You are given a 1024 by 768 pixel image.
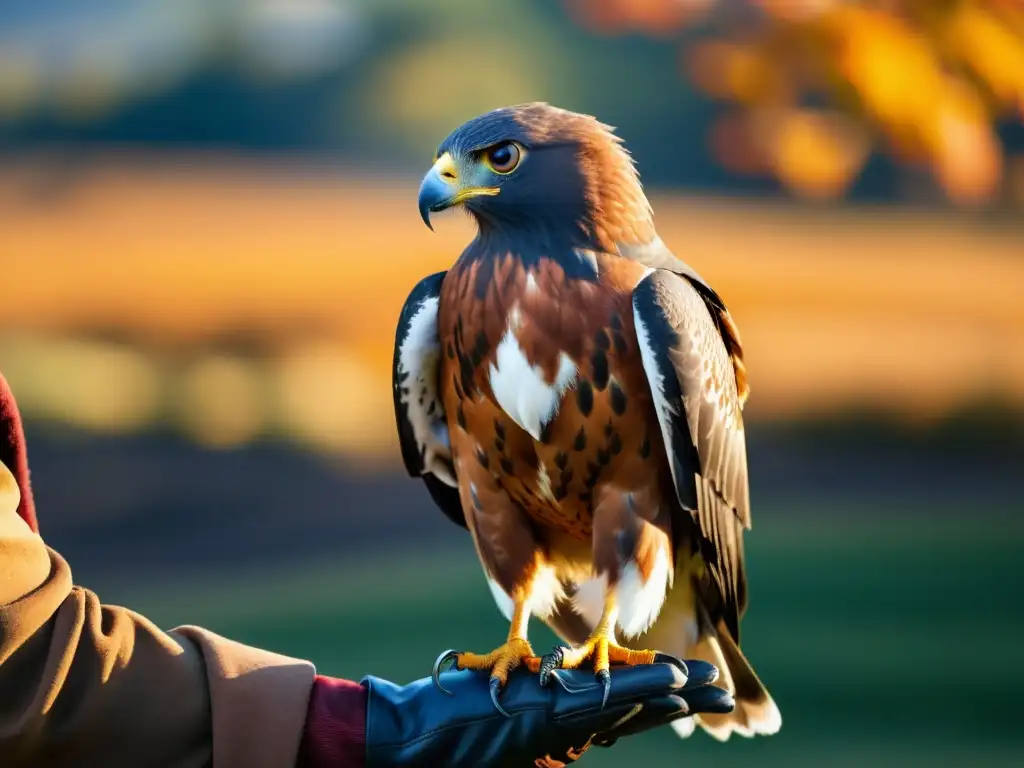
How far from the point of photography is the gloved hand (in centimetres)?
155

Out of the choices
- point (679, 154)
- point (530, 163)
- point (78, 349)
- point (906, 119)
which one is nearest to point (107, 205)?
point (78, 349)

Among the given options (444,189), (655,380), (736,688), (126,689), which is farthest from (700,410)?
(126,689)

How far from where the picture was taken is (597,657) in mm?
1743

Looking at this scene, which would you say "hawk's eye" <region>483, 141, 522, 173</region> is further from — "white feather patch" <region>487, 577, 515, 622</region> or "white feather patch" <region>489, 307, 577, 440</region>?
"white feather patch" <region>487, 577, 515, 622</region>

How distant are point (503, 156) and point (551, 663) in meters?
0.76

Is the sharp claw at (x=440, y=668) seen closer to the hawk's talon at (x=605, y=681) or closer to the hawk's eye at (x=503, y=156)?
the hawk's talon at (x=605, y=681)

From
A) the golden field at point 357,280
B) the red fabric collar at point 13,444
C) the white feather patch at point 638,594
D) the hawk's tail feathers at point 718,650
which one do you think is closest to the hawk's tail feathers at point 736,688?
the hawk's tail feathers at point 718,650

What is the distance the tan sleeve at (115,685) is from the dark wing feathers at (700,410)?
651 millimetres

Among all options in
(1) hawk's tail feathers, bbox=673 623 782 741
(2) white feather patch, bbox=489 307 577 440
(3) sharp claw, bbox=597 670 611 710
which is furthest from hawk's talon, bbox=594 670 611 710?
(1) hawk's tail feathers, bbox=673 623 782 741

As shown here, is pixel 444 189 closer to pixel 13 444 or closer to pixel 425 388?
pixel 425 388

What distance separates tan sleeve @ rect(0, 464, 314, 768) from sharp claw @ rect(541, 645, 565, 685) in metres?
0.33

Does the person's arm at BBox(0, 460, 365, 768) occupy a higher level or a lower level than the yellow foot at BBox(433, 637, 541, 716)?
higher

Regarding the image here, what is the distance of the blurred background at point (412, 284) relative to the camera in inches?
145

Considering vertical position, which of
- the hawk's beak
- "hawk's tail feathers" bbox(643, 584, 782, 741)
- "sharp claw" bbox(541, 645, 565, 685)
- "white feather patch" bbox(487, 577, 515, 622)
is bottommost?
"hawk's tail feathers" bbox(643, 584, 782, 741)
